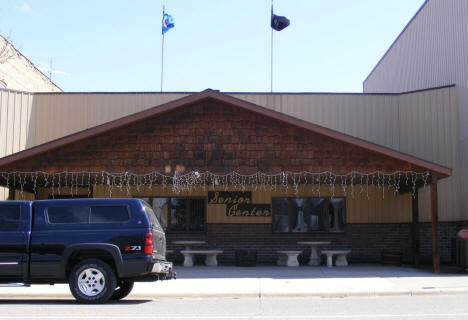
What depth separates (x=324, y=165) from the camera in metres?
17.4

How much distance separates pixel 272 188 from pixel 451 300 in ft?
31.8

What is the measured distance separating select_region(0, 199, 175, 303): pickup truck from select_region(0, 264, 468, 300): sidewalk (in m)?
1.63

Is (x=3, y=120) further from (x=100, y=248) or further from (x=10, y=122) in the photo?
(x=100, y=248)

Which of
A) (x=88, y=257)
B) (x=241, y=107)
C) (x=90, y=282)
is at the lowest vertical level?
(x=90, y=282)

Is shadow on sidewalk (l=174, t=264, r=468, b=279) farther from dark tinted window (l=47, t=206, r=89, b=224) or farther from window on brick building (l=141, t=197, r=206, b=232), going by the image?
dark tinted window (l=47, t=206, r=89, b=224)

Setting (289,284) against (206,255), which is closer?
(289,284)

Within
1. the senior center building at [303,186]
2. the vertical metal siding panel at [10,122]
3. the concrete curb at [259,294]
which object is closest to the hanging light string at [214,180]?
the senior center building at [303,186]

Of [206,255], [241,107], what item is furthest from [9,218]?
[206,255]

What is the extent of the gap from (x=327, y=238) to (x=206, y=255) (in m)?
4.15

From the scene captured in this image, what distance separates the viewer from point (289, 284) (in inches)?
584

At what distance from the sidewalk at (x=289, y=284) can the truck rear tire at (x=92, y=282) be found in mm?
1661

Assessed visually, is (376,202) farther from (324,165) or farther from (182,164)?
(182,164)

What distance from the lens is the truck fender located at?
11.3 m

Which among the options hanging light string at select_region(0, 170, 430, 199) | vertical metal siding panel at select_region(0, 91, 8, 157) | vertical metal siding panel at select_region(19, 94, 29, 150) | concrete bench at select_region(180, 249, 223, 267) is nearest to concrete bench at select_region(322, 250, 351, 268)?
hanging light string at select_region(0, 170, 430, 199)
